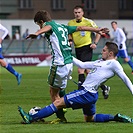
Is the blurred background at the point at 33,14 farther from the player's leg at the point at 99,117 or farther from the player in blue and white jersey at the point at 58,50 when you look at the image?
the player's leg at the point at 99,117

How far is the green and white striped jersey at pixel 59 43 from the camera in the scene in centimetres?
1242

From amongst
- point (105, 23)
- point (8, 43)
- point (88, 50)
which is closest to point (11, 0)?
point (105, 23)

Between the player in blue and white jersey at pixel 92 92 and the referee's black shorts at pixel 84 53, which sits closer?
the player in blue and white jersey at pixel 92 92

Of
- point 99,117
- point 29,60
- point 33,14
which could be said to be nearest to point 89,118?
point 99,117

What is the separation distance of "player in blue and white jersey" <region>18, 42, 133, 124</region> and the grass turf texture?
182 mm

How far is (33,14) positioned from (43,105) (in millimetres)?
53524

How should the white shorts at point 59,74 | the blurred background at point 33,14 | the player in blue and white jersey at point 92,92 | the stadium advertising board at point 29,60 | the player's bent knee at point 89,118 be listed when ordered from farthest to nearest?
1. the blurred background at point 33,14
2. the stadium advertising board at point 29,60
3. the white shorts at point 59,74
4. the player's bent knee at point 89,118
5. the player in blue and white jersey at point 92,92

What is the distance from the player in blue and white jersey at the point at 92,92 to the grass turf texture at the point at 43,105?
18 centimetres

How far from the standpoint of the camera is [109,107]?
1484cm

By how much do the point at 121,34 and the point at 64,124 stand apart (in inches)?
772

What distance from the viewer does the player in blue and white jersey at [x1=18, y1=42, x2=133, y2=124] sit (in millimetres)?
11742

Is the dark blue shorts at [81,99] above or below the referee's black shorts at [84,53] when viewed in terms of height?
above

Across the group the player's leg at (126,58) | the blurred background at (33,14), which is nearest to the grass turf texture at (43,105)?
the player's leg at (126,58)

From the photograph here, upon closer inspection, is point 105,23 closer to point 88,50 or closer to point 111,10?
point 111,10
